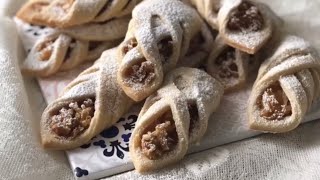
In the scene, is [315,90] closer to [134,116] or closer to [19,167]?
[134,116]

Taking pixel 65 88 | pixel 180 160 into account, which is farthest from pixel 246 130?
pixel 65 88

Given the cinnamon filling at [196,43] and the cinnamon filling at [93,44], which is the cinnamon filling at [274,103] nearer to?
the cinnamon filling at [196,43]

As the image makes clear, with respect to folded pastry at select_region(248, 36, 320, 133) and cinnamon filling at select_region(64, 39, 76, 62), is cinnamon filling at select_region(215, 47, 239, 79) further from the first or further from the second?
cinnamon filling at select_region(64, 39, 76, 62)

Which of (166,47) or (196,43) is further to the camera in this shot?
(196,43)

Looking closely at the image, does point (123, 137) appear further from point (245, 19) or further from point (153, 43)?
point (245, 19)

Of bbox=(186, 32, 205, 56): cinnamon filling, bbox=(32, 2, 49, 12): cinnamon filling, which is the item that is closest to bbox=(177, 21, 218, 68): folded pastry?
bbox=(186, 32, 205, 56): cinnamon filling

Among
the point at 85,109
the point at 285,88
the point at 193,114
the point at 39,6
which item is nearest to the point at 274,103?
the point at 285,88
